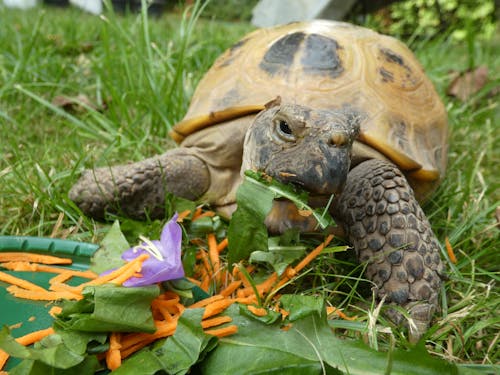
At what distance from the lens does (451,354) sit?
1.45 metres

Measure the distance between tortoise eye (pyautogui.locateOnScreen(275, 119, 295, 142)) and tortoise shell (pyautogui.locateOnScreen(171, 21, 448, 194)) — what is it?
16.7 inches

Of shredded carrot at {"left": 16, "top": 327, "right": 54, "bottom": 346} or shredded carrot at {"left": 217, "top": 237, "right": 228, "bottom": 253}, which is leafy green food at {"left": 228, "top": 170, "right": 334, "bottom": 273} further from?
shredded carrot at {"left": 16, "top": 327, "right": 54, "bottom": 346}

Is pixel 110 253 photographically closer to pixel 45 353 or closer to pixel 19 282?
pixel 19 282

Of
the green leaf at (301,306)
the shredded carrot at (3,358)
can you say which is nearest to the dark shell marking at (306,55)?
the green leaf at (301,306)

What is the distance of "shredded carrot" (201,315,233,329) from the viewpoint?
1372 mm

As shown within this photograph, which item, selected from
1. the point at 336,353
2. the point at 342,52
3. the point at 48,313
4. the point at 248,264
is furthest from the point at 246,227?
the point at 342,52

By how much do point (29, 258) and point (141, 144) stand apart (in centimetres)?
105

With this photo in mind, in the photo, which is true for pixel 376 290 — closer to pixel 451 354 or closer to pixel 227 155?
pixel 451 354

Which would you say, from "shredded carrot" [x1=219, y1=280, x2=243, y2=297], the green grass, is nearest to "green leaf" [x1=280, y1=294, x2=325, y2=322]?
the green grass

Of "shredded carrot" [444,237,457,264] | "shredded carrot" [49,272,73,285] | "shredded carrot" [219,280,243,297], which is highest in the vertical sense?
"shredded carrot" [49,272,73,285]

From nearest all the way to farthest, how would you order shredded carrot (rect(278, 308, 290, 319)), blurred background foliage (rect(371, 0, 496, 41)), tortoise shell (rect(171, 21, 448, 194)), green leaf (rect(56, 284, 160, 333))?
green leaf (rect(56, 284, 160, 333)) → shredded carrot (rect(278, 308, 290, 319)) → tortoise shell (rect(171, 21, 448, 194)) → blurred background foliage (rect(371, 0, 496, 41))

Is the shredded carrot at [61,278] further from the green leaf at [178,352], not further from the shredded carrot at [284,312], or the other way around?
the shredded carrot at [284,312]

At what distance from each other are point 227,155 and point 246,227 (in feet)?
2.12

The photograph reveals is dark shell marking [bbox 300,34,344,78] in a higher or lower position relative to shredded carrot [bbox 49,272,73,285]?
higher
